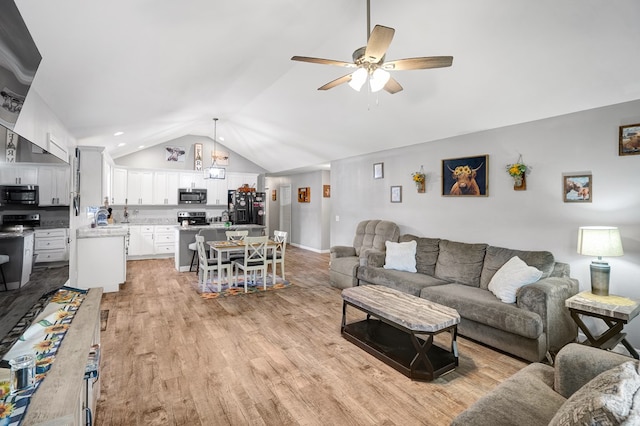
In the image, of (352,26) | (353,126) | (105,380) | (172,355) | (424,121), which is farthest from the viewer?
(353,126)

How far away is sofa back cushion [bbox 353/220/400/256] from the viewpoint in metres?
5.31

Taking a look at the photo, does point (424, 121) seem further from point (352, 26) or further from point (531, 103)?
point (352, 26)

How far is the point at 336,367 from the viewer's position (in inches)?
109

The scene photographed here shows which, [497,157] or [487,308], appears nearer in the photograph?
[487,308]

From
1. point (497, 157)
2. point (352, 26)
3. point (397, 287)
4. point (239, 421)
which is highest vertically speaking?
point (352, 26)

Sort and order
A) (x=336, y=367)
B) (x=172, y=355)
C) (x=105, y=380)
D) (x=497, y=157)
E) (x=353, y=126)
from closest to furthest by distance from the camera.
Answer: (x=105, y=380) → (x=336, y=367) → (x=172, y=355) → (x=497, y=157) → (x=353, y=126)

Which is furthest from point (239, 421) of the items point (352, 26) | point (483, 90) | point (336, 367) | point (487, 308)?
point (483, 90)

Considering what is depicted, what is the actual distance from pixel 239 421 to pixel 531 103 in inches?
160

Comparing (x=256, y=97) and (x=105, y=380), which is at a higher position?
(x=256, y=97)

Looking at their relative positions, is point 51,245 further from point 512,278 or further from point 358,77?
point 512,278

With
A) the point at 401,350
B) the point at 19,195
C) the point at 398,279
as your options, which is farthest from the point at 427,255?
the point at 19,195

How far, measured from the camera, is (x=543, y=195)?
3592mm

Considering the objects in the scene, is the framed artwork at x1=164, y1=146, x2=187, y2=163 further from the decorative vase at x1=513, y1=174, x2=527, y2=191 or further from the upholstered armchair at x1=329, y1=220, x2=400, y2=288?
the decorative vase at x1=513, y1=174, x2=527, y2=191

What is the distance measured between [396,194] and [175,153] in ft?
20.3
